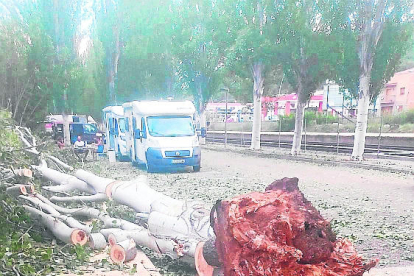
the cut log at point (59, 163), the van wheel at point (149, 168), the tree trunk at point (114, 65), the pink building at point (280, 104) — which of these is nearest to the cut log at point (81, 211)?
the cut log at point (59, 163)

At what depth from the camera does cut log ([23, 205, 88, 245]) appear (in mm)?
5488

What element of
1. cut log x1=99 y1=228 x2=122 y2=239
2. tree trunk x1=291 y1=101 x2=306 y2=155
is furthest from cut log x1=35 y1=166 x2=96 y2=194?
tree trunk x1=291 y1=101 x2=306 y2=155

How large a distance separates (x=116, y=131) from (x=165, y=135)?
6122mm

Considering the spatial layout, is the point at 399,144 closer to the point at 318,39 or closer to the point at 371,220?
the point at 318,39

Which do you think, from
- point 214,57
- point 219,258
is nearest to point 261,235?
point 219,258

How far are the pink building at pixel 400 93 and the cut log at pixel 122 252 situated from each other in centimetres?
3821

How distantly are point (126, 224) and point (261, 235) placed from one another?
306cm

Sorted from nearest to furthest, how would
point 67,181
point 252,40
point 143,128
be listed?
point 67,181, point 143,128, point 252,40

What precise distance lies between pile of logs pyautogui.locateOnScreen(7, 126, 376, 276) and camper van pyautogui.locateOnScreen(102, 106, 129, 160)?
1313 cm

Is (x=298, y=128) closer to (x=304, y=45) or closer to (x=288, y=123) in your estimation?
(x=304, y=45)

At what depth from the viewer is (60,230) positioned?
226 inches

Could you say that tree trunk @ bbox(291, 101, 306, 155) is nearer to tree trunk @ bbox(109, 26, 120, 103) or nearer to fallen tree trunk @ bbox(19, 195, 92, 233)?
tree trunk @ bbox(109, 26, 120, 103)

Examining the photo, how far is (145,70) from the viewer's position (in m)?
34.8

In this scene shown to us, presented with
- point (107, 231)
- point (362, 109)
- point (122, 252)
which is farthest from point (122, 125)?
point (122, 252)
